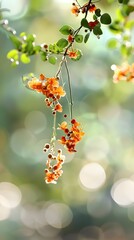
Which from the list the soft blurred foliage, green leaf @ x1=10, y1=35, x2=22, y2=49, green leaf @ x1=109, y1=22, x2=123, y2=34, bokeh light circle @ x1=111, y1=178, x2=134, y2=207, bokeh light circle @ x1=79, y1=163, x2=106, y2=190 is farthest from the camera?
bokeh light circle @ x1=111, y1=178, x2=134, y2=207

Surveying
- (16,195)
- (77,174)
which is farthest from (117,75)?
(16,195)

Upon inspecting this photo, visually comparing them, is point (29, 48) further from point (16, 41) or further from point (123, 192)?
point (123, 192)

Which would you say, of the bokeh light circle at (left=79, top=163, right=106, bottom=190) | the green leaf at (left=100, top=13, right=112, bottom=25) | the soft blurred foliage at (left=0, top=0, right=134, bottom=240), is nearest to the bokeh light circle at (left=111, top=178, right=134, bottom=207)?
the soft blurred foliage at (left=0, top=0, right=134, bottom=240)

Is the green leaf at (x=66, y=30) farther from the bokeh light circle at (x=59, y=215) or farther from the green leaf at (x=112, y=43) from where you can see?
the bokeh light circle at (x=59, y=215)

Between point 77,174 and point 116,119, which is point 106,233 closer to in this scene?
point 77,174

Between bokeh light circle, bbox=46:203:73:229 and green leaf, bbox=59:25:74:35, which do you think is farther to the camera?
bokeh light circle, bbox=46:203:73:229

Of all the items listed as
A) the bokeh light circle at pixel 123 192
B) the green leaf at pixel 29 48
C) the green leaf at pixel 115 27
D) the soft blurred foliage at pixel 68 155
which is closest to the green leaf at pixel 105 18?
the green leaf at pixel 115 27

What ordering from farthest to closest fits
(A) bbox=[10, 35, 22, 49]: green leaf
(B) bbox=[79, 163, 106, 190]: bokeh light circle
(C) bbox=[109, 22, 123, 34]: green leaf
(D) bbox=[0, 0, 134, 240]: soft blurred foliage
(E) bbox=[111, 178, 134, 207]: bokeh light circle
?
(E) bbox=[111, 178, 134, 207]: bokeh light circle
(B) bbox=[79, 163, 106, 190]: bokeh light circle
(D) bbox=[0, 0, 134, 240]: soft blurred foliage
(C) bbox=[109, 22, 123, 34]: green leaf
(A) bbox=[10, 35, 22, 49]: green leaf

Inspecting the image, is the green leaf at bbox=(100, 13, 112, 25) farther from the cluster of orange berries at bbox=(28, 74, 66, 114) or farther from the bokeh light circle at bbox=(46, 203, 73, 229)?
the bokeh light circle at bbox=(46, 203, 73, 229)
